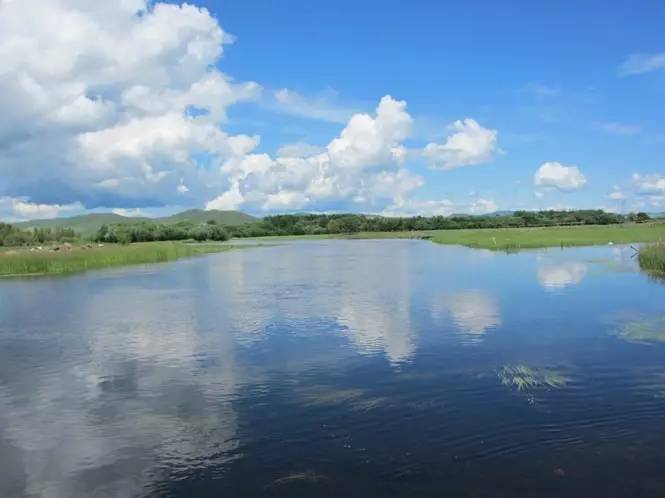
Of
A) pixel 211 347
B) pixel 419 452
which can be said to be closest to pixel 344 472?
pixel 419 452

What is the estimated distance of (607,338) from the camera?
59.3 ft

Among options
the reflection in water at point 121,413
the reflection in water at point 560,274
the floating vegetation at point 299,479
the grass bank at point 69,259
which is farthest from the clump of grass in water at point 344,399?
the grass bank at point 69,259

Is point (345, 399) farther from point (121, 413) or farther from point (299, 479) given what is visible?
point (121, 413)

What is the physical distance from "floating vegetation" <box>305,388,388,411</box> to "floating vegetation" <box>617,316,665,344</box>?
9.23 metres

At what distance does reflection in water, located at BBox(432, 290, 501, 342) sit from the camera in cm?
2006

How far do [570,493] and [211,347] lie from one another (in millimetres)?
12241

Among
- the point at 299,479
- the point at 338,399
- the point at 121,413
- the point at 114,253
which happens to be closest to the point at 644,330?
the point at 338,399

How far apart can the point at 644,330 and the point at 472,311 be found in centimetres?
636

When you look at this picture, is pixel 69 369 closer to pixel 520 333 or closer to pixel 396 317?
pixel 396 317

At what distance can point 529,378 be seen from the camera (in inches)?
543

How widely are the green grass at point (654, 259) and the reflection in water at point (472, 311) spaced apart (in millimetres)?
14802

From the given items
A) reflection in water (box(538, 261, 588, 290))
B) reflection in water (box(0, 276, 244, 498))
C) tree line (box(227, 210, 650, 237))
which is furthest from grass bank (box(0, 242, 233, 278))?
tree line (box(227, 210, 650, 237))

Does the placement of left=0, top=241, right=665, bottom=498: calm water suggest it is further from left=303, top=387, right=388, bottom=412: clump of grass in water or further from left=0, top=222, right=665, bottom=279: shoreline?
left=0, top=222, right=665, bottom=279: shoreline

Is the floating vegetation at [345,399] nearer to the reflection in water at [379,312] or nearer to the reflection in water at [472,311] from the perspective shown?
the reflection in water at [379,312]
